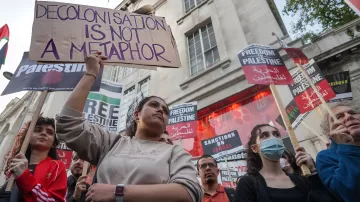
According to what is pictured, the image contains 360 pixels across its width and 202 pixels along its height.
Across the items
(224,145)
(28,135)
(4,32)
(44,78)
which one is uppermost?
(4,32)

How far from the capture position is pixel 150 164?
1.41 m

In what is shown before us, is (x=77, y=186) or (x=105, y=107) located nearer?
(x=77, y=186)

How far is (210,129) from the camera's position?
29.1ft

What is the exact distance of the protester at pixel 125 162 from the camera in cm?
120

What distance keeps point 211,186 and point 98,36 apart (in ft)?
8.69

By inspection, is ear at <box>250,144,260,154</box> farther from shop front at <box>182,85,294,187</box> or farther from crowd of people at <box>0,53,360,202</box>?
shop front at <box>182,85,294,187</box>

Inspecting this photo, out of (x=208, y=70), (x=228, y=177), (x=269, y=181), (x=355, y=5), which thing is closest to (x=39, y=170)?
(x=269, y=181)

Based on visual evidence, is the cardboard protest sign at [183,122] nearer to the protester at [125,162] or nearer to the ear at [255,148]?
the ear at [255,148]

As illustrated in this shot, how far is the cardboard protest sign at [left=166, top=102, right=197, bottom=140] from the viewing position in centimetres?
682

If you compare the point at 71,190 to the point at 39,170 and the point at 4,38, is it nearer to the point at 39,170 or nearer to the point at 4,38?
the point at 39,170

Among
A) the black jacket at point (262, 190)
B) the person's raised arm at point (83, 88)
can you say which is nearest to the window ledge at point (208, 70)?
the black jacket at point (262, 190)

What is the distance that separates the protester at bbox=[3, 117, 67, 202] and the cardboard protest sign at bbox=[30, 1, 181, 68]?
87 cm

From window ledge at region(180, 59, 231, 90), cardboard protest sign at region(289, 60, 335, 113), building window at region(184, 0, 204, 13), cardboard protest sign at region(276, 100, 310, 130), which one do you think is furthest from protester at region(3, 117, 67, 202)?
building window at region(184, 0, 204, 13)

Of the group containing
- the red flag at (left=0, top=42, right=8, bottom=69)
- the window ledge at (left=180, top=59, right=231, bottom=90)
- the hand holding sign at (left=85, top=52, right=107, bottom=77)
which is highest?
the window ledge at (left=180, top=59, right=231, bottom=90)
